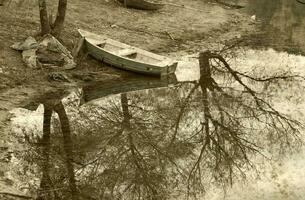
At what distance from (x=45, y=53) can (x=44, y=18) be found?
1.28m

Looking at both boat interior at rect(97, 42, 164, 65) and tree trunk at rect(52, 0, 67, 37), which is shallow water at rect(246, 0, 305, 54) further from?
tree trunk at rect(52, 0, 67, 37)

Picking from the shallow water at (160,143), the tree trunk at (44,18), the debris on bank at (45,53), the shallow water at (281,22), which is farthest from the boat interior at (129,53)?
the shallow water at (281,22)

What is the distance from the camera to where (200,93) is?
1539cm

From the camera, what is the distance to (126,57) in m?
16.2

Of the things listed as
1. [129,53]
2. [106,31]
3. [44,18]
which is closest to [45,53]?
[44,18]

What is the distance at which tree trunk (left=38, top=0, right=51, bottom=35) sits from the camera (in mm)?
16266

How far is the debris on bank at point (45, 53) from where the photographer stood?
615 inches

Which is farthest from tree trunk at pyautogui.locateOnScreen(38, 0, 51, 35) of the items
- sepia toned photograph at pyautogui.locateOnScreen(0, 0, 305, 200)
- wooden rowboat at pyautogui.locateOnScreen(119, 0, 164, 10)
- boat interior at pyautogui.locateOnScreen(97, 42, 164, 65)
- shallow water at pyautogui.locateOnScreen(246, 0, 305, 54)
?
shallow water at pyautogui.locateOnScreen(246, 0, 305, 54)

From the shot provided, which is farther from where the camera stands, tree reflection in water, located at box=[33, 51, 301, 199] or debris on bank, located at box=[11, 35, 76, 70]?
debris on bank, located at box=[11, 35, 76, 70]

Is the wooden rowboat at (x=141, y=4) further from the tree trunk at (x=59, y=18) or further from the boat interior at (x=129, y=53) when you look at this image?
the tree trunk at (x=59, y=18)

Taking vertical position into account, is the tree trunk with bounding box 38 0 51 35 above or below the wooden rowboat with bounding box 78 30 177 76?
above

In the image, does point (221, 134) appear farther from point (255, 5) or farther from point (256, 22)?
point (255, 5)

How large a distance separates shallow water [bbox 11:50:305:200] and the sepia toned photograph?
0.03m

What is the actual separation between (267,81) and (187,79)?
8.93 ft
